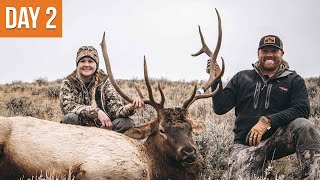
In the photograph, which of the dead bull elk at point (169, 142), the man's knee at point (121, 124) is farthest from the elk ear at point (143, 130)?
the man's knee at point (121, 124)

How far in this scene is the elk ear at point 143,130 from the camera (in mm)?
5535

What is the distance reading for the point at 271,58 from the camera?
20.1ft

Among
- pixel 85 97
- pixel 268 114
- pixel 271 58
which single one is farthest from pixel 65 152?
pixel 271 58

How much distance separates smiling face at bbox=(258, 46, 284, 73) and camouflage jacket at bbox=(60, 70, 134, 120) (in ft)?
6.39

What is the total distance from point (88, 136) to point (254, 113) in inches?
92.0

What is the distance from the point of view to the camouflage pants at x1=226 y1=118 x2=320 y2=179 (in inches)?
211

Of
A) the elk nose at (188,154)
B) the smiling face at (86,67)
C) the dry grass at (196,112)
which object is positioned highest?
the smiling face at (86,67)

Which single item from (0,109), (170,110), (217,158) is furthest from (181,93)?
(170,110)

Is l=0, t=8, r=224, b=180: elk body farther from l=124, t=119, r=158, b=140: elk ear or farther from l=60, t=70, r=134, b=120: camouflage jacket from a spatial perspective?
l=60, t=70, r=134, b=120: camouflage jacket

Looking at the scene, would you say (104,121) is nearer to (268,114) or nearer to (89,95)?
(89,95)

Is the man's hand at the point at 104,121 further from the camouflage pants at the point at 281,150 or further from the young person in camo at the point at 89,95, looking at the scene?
the camouflage pants at the point at 281,150

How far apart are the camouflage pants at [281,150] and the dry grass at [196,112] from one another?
222 mm

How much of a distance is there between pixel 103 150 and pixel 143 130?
33.5 inches

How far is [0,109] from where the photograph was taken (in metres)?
12.6
